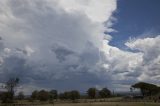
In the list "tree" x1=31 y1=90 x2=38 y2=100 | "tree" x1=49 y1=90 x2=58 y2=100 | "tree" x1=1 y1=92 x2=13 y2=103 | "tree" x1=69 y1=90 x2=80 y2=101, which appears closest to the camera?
"tree" x1=1 y1=92 x2=13 y2=103

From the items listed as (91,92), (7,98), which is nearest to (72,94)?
(91,92)

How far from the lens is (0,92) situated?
412 ft

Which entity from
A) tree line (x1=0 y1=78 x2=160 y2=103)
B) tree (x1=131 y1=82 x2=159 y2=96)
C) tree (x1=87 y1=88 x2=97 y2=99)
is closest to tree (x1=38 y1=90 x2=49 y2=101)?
tree line (x1=0 y1=78 x2=160 y2=103)

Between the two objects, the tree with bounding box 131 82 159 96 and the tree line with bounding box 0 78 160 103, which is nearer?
the tree line with bounding box 0 78 160 103

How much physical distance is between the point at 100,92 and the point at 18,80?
72669mm

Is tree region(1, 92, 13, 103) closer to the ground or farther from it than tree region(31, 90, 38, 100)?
closer to the ground

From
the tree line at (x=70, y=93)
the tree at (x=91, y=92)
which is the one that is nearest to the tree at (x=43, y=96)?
the tree line at (x=70, y=93)

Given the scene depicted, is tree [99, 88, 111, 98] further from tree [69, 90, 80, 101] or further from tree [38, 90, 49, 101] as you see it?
tree [38, 90, 49, 101]

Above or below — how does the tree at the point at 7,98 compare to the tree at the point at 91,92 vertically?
below

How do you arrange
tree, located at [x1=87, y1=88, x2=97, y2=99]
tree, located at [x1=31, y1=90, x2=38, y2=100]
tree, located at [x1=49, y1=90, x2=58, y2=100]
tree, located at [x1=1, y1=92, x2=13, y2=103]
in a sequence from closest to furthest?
tree, located at [x1=1, y1=92, x2=13, y2=103], tree, located at [x1=31, y1=90, x2=38, y2=100], tree, located at [x1=49, y1=90, x2=58, y2=100], tree, located at [x1=87, y1=88, x2=97, y2=99]

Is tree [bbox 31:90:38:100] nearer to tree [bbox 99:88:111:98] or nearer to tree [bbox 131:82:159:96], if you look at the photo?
tree [bbox 99:88:111:98]

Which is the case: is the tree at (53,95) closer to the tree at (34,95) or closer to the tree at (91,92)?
the tree at (34,95)

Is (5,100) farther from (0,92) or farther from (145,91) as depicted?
(145,91)

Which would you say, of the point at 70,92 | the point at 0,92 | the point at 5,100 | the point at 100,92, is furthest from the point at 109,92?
the point at 5,100
